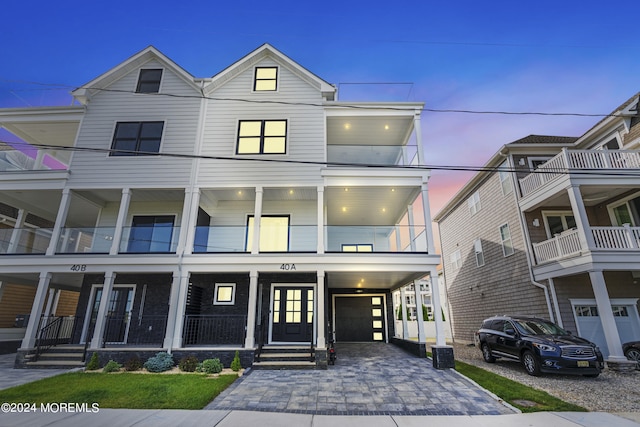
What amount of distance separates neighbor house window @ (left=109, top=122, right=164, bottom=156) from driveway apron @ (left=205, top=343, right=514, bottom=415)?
32.7 ft

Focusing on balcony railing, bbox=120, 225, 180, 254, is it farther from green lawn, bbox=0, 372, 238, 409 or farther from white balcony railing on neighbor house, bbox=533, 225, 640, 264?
white balcony railing on neighbor house, bbox=533, 225, 640, 264

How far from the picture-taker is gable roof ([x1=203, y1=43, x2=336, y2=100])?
42.5ft

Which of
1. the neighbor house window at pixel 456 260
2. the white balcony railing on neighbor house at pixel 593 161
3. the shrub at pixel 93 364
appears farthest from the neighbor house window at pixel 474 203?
the shrub at pixel 93 364

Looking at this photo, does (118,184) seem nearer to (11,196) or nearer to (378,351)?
(11,196)

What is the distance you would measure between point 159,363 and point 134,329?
3515 mm

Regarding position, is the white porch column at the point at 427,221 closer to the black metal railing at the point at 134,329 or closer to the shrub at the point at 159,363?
the shrub at the point at 159,363

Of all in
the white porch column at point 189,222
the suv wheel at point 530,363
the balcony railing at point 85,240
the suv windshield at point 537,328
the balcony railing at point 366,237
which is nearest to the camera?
the suv wheel at point 530,363

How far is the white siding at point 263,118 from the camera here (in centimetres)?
1180

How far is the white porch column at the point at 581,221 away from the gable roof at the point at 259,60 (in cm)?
1014

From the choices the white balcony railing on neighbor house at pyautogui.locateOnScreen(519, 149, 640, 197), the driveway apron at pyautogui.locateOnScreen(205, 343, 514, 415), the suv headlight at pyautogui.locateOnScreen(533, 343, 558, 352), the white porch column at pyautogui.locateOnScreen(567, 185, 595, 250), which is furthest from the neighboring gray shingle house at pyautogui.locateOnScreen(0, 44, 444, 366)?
the white balcony railing on neighbor house at pyautogui.locateOnScreen(519, 149, 640, 197)

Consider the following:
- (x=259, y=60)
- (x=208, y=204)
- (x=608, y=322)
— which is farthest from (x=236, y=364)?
(x=259, y=60)

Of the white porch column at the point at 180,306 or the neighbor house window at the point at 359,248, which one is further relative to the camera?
the neighbor house window at the point at 359,248

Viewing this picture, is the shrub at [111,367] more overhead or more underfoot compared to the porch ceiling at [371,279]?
more underfoot

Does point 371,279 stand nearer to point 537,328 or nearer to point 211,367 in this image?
point 537,328
